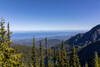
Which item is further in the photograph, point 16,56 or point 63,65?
point 63,65

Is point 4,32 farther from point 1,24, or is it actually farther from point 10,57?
point 10,57

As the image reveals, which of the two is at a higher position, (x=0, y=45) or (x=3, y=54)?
(x=0, y=45)

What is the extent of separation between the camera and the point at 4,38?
19.9 m

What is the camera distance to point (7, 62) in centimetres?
1958

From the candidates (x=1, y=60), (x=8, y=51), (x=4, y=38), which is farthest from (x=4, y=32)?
(x=1, y=60)

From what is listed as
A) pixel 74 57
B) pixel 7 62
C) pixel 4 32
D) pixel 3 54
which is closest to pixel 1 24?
pixel 4 32

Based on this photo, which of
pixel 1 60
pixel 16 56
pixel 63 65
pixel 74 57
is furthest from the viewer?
pixel 63 65

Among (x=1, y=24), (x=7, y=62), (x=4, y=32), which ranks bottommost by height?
(x=7, y=62)

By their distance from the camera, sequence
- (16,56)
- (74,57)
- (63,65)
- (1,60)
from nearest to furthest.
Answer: (1,60)
(16,56)
(74,57)
(63,65)

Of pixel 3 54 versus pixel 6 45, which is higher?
pixel 6 45

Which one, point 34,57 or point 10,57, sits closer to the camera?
point 10,57

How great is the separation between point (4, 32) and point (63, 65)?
39.3 metres

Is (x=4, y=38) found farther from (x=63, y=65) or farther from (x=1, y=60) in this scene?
(x=63, y=65)

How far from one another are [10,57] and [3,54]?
4.04ft
